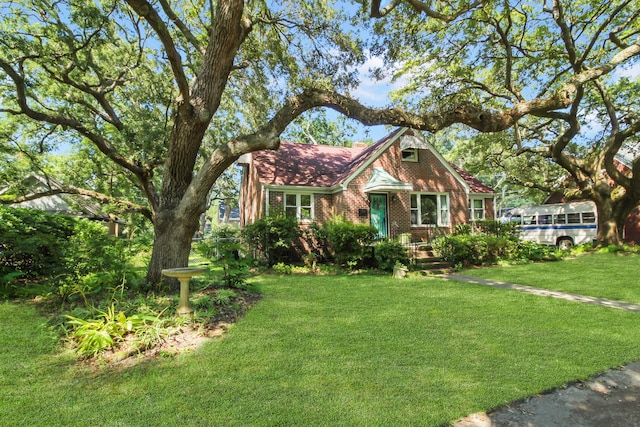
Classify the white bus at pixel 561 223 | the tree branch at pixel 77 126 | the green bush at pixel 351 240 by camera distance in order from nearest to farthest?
1. the tree branch at pixel 77 126
2. the green bush at pixel 351 240
3. the white bus at pixel 561 223

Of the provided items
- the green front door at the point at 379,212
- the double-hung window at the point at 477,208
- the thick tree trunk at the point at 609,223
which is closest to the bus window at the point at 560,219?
the thick tree trunk at the point at 609,223

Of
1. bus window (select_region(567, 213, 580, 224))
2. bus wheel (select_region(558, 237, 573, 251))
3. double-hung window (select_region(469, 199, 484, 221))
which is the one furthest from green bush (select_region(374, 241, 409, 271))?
bus window (select_region(567, 213, 580, 224))

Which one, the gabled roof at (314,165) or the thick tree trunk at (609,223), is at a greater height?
the gabled roof at (314,165)

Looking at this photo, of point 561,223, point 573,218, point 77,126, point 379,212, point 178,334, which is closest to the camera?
point 178,334

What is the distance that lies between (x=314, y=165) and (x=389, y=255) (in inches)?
280

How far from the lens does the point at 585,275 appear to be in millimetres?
10133

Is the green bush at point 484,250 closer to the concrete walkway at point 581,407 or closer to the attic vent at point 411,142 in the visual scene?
the attic vent at point 411,142

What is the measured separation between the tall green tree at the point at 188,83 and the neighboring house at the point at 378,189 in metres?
2.69

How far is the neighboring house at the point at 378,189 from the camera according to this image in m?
14.6

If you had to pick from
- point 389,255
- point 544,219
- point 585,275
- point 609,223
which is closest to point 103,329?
point 389,255

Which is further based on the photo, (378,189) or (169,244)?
(378,189)

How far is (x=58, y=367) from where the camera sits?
3855 millimetres

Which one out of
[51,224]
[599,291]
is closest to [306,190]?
[51,224]

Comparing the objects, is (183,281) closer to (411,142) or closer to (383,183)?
(383,183)
